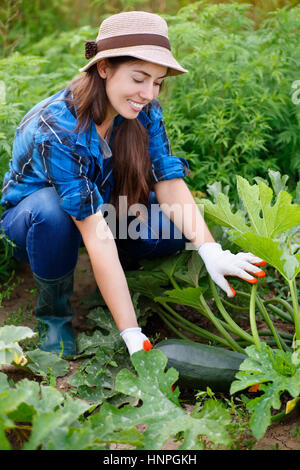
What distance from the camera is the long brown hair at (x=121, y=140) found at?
232 centimetres

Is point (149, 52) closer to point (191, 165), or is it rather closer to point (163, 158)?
point (163, 158)

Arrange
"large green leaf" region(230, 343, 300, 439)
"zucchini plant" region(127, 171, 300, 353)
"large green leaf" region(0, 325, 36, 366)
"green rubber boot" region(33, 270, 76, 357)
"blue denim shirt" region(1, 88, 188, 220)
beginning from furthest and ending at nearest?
"green rubber boot" region(33, 270, 76, 357)
"blue denim shirt" region(1, 88, 188, 220)
"zucchini plant" region(127, 171, 300, 353)
"large green leaf" region(0, 325, 36, 366)
"large green leaf" region(230, 343, 300, 439)

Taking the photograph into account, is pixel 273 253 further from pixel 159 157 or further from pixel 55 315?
pixel 55 315

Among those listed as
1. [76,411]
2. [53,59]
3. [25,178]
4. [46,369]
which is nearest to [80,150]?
[25,178]

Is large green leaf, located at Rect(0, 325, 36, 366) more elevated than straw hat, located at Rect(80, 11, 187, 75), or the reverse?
straw hat, located at Rect(80, 11, 187, 75)

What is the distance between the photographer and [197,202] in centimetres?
252

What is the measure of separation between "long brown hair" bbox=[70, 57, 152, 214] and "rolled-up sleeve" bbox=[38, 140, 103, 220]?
12cm

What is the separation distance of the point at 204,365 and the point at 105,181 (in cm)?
94

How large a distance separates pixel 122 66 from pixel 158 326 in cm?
128

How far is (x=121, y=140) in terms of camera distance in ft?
8.29

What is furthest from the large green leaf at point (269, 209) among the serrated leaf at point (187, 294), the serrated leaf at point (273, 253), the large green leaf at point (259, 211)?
the serrated leaf at point (187, 294)

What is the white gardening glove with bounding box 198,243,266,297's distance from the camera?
2248 millimetres

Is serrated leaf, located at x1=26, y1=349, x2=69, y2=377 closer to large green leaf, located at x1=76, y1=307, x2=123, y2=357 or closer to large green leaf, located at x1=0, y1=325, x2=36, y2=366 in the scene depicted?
large green leaf, located at x1=76, y1=307, x2=123, y2=357

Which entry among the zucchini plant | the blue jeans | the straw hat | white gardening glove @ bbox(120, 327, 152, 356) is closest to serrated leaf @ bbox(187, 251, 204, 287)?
the zucchini plant
